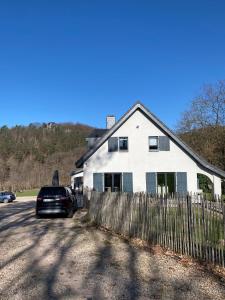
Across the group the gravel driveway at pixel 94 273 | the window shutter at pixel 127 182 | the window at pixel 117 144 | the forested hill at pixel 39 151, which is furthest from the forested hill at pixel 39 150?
the gravel driveway at pixel 94 273

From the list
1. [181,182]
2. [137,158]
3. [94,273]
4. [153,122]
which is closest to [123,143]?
[137,158]

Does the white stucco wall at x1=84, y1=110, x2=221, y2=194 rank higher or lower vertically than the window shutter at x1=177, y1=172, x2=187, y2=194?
higher

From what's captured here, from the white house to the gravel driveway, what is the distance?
16065mm

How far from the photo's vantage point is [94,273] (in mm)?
7840

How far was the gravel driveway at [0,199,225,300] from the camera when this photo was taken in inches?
256

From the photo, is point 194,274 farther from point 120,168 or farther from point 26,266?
point 120,168

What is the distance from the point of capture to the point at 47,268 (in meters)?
8.28

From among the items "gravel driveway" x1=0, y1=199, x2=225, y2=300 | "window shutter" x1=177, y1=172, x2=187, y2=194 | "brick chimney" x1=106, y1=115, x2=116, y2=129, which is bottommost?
"gravel driveway" x1=0, y1=199, x2=225, y2=300

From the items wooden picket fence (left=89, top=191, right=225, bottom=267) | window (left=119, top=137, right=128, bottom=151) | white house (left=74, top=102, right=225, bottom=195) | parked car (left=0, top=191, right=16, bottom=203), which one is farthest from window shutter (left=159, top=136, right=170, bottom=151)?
parked car (left=0, top=191, right=16, bottom=203)

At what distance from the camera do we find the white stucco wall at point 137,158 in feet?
90.8

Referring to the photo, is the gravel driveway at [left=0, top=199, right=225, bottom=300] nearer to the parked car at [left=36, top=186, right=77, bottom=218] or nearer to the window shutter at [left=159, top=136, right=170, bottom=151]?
the parked car at [left=36, top=186, right=77, bottom=218]

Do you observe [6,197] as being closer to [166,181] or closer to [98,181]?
[98,181]

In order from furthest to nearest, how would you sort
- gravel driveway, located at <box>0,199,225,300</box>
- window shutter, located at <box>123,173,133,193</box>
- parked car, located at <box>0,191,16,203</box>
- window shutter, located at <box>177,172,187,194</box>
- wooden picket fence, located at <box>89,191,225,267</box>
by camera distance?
1. parked car, located at <box>0,191,16,203</box>
2. window shutter, located at <box>123,173,133,193</box>
3. window shutter, located at <box>177,172,187,194</box>
4. wooden picket fence, located at <box>89,191,225,267</box>
5. gravel driveway, located at <box>0,199,225,300</box>

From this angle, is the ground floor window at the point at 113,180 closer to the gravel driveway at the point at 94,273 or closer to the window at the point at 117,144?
the window at the point at 117,144
